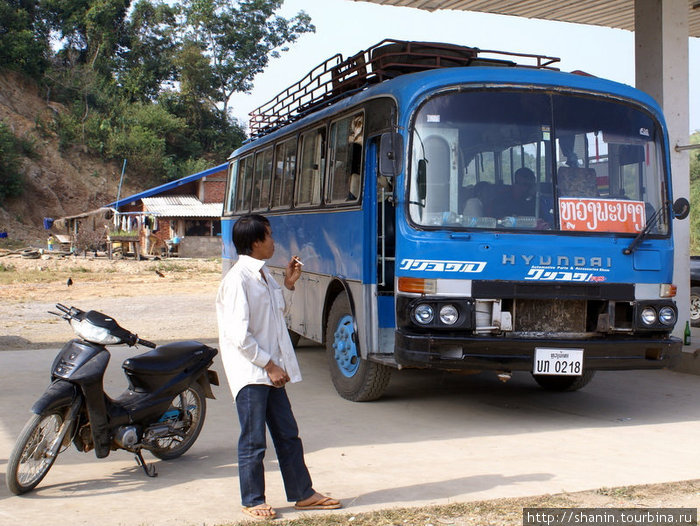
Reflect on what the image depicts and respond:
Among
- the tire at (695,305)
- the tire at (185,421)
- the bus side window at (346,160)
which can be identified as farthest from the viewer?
the tire at (695,305)

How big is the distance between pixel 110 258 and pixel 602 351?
35.9 metres

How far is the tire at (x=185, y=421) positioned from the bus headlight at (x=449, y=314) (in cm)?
209

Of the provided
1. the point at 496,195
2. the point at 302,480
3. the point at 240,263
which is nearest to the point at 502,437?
the point at 496,195

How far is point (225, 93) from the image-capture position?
66812mm

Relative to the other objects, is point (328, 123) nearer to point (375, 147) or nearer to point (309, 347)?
point (375, 147)

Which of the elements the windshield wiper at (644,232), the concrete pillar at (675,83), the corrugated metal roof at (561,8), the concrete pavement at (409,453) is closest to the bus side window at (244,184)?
the corrugated metal roof at (561,8)

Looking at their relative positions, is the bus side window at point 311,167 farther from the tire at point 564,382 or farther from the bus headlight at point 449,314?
the tire at point 564,382

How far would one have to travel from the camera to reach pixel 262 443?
4.61 meters

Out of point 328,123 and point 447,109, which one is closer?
point 447,109

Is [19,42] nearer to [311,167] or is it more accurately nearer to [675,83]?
[311,167]

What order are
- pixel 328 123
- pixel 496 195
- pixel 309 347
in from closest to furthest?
1. pixel 496 195
2. pixel 328 123
3. pixel 309 347

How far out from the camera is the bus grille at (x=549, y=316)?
7.21m

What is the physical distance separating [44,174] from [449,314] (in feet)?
176

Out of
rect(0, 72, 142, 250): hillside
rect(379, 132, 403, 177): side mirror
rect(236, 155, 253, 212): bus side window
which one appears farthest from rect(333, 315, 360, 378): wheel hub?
rect(0, 72, 142, 250): hillside
